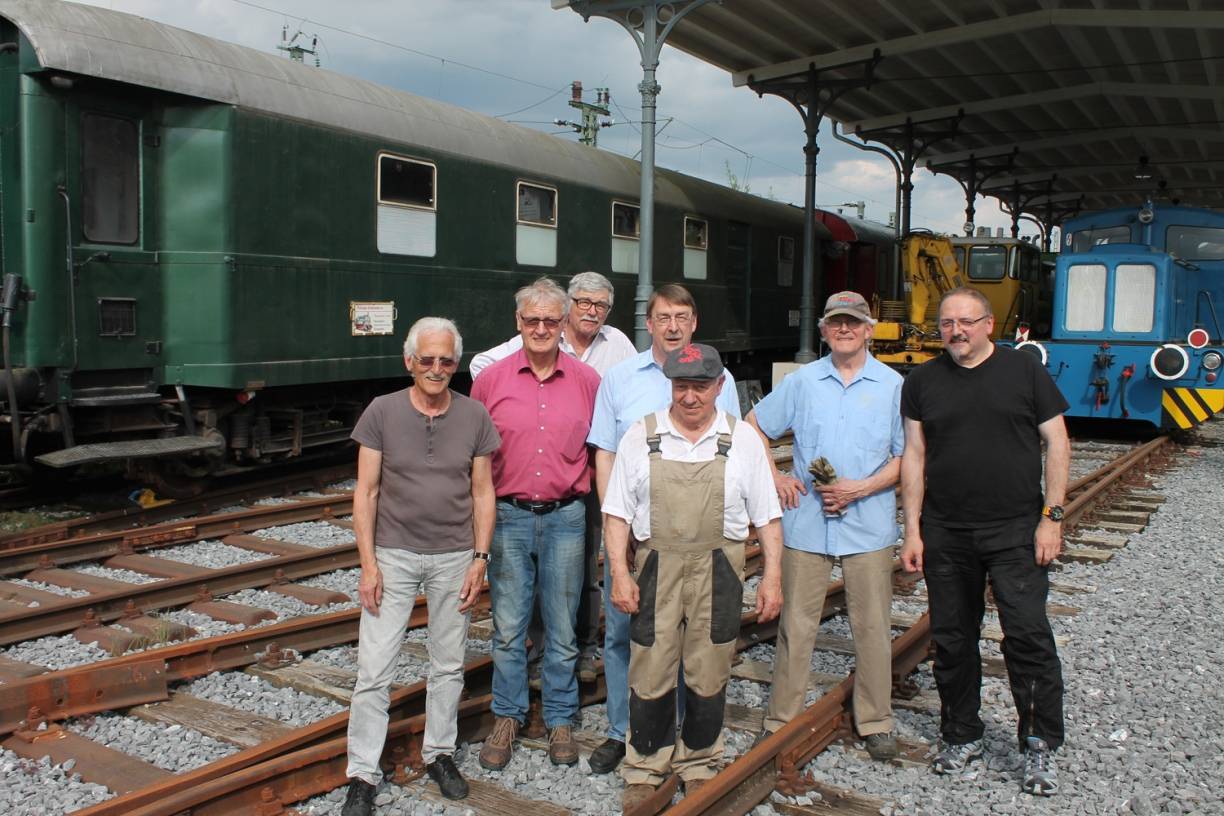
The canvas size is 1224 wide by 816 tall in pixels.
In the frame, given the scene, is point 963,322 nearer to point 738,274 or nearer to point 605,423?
point 605,423

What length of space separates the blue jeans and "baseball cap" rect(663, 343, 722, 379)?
3.27 feet

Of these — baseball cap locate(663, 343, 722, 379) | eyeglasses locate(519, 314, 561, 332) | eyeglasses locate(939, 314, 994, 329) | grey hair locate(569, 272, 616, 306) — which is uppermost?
grey hair locate(569, 272, 616, 306)

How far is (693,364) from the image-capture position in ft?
11.6

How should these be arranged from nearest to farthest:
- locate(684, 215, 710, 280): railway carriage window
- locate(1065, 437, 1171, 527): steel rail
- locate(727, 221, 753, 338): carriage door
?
1. locate(1065, 437, 1171, 527): steel rail
2. locate(684, 215, 710, 280): railway carriage window
3. locate(727, 221, 753, 338): carriage door

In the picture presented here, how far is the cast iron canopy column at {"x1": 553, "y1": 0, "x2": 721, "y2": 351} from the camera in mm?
12414

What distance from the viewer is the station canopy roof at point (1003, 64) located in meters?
16.0

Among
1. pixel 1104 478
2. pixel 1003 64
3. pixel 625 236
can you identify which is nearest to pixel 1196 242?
pixel 1003 64

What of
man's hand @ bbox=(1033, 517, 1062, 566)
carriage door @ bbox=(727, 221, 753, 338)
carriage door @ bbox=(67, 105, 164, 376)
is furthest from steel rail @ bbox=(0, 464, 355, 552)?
carriage door @ bbox=(727, 221, 753, 338)

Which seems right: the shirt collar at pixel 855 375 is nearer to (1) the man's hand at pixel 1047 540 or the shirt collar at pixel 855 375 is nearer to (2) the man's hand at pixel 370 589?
(1) the man's hand at pixel 1047 540

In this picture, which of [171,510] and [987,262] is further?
[987,262]

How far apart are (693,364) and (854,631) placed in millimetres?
1605

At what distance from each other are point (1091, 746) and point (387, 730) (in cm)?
287

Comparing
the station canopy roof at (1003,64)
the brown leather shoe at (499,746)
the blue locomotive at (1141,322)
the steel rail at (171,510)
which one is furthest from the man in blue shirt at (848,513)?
the station canopy roof at (1003,64)

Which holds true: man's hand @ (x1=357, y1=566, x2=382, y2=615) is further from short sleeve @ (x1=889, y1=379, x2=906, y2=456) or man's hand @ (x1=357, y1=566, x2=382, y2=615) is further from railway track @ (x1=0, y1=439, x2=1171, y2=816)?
short sleeve @ (x1=889, y1=379, x2=906, y2=456)
